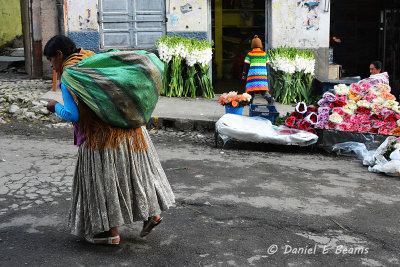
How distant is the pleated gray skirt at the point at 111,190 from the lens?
387 cm

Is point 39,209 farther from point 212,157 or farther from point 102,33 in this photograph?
point 102,33

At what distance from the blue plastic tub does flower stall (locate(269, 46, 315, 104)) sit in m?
2.64

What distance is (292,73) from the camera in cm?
1113

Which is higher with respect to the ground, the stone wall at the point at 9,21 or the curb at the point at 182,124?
the stone wall at the point at 9,21

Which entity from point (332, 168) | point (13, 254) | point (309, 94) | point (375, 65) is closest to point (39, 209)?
point (13, 254)

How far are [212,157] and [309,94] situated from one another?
4.83m

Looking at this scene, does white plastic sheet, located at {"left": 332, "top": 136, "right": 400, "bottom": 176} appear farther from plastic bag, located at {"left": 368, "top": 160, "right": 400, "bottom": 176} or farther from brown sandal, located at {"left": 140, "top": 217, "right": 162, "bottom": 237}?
brown sandal, located at {"left": 140, "top": 217, "right": 162, "bottom": 237}

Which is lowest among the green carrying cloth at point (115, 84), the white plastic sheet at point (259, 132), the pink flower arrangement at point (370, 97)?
the white plastic sheet at point (259, 132)

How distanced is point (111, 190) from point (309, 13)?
904 cm

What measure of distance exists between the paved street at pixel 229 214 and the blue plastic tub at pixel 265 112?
0.83 m

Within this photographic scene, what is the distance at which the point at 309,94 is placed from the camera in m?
11.5

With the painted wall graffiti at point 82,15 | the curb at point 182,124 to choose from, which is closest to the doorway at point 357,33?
the painted wall graffiti at point 82,15

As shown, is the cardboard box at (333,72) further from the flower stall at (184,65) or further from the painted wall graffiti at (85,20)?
the painted wall graffiti at (85,20)

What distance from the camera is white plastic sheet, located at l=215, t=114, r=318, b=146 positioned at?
7668 millimetres
